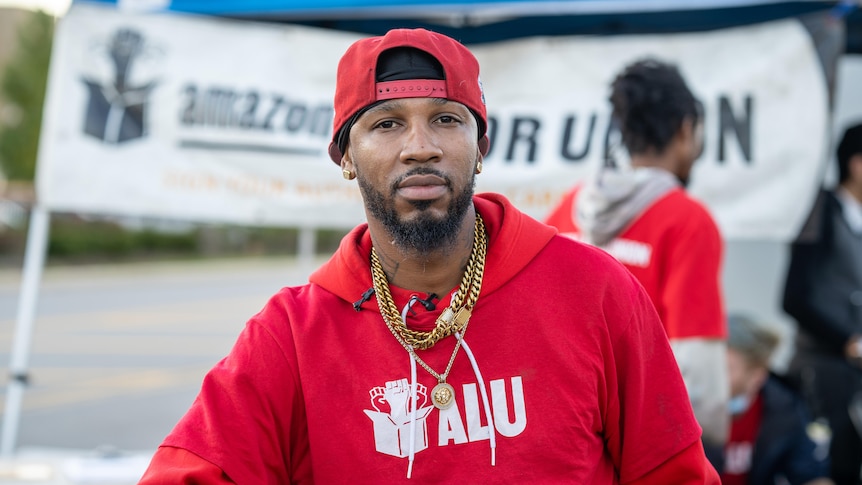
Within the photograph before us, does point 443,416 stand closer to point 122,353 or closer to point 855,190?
point 855,190

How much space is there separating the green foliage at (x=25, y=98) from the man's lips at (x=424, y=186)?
28.1 metres

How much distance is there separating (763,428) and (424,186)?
2.70 meters

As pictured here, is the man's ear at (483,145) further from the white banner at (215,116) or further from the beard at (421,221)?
the white banner at (215,116)

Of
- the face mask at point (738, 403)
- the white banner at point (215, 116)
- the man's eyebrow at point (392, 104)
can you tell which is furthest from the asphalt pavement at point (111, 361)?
the face mask at point (738, 403)

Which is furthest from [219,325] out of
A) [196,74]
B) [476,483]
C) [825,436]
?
[476,483]

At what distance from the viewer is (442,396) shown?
1.77m

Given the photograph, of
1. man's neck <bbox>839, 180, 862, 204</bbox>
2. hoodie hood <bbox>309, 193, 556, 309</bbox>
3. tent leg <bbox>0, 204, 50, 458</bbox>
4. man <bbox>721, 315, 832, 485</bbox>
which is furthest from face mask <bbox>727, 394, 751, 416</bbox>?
tent leg <bbox>0, 204, 50, 458</bbox>

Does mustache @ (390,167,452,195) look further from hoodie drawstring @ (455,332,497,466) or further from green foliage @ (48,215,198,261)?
green foliage @ (48,215,198,261)

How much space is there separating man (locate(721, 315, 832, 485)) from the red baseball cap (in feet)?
8.45

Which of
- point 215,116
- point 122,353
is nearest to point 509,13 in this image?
point 215,116

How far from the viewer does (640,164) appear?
2953 millimetres

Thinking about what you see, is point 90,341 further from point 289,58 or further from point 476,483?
point 476,483

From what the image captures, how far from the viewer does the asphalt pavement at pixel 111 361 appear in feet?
14.1

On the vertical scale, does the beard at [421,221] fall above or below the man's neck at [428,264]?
above
